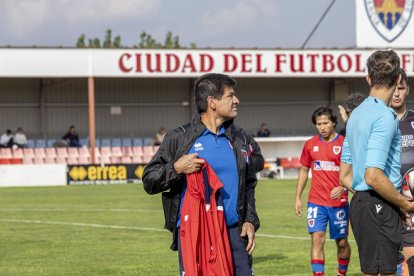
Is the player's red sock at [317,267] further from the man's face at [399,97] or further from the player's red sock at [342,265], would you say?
the man's face at [399,97]

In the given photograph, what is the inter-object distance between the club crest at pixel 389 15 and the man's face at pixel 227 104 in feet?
148

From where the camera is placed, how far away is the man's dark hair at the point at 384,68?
686 cm

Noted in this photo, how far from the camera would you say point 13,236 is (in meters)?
19.0

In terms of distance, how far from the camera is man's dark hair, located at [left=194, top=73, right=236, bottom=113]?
7.18 metres

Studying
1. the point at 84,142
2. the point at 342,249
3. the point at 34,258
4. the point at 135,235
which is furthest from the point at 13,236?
the point at 84,142

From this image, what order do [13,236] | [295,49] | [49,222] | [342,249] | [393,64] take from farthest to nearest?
1. [295,49]
2. [49,222]
3. [13,236]
4. [342,249]
5. [393,64]

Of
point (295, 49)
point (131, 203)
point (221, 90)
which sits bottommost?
point (131, 203)

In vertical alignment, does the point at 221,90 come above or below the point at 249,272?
above

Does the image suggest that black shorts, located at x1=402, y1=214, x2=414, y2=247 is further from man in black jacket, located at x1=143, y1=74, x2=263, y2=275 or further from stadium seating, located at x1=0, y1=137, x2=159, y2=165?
stadium seating, located at x1=0, y1=137, x2=159, y2=165

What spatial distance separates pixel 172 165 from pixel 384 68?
5.01ft

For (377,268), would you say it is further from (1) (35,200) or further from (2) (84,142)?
(2) (84,142)

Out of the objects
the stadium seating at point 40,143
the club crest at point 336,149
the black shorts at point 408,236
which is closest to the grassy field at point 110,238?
the club crest at point 336,149

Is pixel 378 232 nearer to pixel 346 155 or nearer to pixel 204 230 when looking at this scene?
pixel 346 155

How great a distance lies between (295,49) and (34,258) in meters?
35.3
